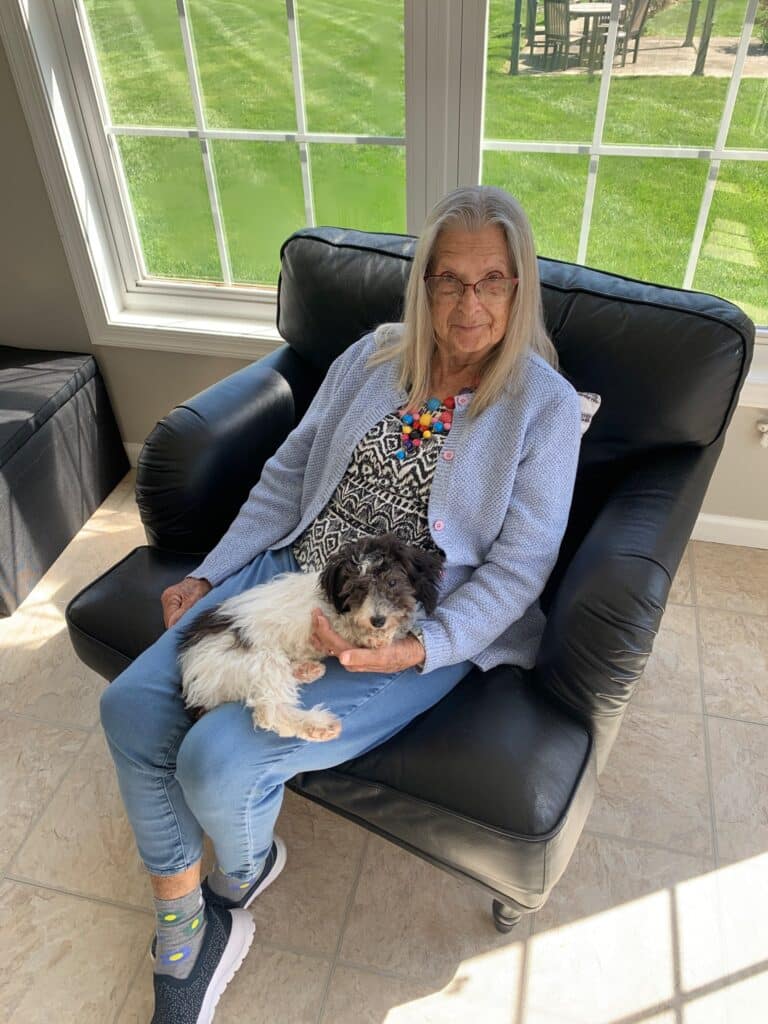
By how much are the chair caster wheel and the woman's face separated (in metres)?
1.13

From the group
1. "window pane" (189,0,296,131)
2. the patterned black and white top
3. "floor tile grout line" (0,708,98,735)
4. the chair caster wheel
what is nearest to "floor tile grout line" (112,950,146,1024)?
"floor tile grout line" (0,708,98,735)

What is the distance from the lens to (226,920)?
4.71ft

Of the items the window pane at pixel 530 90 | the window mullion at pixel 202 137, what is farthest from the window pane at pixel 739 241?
the window mullion at pixel 202 137

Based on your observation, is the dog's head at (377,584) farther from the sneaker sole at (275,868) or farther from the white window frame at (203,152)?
the white window frame at (203,152)

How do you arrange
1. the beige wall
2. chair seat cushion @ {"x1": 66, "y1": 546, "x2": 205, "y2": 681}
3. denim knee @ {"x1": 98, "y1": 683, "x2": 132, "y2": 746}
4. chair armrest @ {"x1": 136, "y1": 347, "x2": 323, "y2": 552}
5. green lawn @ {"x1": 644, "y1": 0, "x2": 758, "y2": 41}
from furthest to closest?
the beige wall → green lawn @ {"x1": 644, "y1": 0, "x2": 758, "y2": 41} → chair armrest @ {"x1": 136, "y1": 347, "x2": 323, "y2": 552} → chair seat cushion @ {"x1": 66, "y1": 546, "x2": 205, "y2": 681} → denim knee @ {"x1": 98, "y1": 683, "x2": 132, "y2": 746}

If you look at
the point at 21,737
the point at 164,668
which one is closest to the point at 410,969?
the point at 164,668

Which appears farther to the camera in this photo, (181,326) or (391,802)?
(181,326)

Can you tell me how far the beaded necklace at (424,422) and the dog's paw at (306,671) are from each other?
0.46 m

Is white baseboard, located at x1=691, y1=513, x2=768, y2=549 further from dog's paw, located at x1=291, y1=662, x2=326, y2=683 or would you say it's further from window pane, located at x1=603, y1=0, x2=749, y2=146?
dog's paw, located at x1=291, y1=662, x2=326, y2=683

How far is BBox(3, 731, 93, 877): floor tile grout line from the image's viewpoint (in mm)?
1642

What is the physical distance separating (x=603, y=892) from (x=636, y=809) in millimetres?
232

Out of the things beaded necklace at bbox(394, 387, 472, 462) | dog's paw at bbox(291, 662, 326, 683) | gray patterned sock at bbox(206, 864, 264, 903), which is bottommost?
gray patterned sock at bbox(206, 864, 264, 903)

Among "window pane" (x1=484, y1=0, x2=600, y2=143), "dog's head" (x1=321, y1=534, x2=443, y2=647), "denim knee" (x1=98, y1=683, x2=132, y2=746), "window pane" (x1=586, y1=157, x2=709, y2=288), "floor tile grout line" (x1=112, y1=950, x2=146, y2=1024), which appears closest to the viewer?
"dog's head" (x1=321, y1=534, x2=443, y2=647)

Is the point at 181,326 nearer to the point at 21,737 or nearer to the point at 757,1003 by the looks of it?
the point at 21,737
